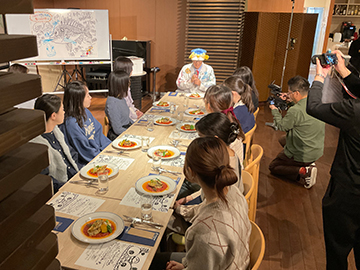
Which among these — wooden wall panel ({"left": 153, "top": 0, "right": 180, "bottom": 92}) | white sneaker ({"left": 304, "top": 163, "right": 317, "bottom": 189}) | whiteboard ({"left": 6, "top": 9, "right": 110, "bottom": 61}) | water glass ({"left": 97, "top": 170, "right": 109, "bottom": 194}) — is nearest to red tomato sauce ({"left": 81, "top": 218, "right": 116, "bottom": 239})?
water glass ({"left": 97, "top": 170, "right": 109, "bottom": 194})

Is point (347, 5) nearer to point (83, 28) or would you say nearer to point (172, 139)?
point (83, 28)

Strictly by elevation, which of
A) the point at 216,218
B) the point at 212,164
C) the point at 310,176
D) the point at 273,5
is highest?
the point at 273,5

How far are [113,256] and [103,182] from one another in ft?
2.14

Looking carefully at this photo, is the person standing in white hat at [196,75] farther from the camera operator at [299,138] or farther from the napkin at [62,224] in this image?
the napkin at [62,224]

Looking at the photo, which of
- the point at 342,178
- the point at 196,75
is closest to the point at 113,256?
the point at 342,178

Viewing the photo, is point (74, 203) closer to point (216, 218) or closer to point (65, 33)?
point (216, 218)

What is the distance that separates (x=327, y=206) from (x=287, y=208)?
1.35m

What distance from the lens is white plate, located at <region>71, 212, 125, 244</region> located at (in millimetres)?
1560

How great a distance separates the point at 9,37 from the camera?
44cm

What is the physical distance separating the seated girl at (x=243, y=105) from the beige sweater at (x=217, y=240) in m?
1.92

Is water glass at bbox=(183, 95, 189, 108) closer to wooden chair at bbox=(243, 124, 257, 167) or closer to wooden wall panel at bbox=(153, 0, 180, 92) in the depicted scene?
wooden chair at bbox=(243, 124, 257, 167)

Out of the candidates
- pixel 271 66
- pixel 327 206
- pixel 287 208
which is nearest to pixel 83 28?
pixel 271 66

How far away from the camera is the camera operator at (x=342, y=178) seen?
191cm

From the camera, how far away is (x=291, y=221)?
3.21 m
